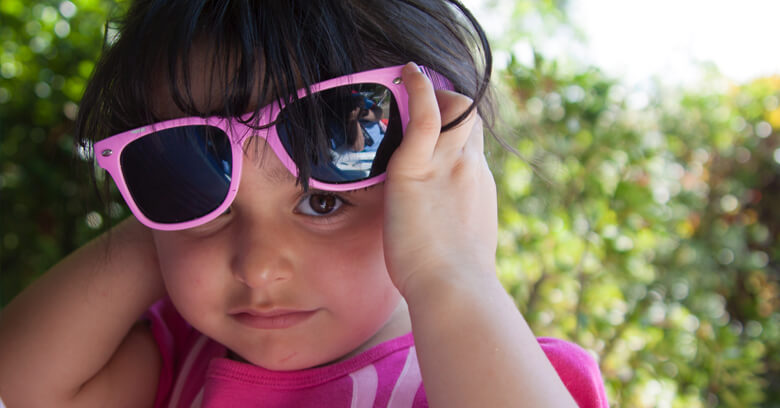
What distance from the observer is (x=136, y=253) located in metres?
1.61

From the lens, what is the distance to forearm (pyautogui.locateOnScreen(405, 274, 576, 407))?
3.24ft

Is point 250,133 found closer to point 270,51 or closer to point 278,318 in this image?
point 270,51

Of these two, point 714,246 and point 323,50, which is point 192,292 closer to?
point 323,50

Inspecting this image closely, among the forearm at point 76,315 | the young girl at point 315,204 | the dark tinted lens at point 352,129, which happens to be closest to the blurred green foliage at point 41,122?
the forearm at point 76,315

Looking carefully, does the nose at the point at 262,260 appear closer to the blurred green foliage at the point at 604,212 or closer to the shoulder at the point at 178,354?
the shoulder at the point at 178,354

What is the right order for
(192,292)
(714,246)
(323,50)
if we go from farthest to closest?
1. (714,246)
2. (192,292)
3. (323,50)

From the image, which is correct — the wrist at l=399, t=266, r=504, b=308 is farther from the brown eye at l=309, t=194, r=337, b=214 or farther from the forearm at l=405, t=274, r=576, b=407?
the brown eye at l=309, t=194, r=337, b=214

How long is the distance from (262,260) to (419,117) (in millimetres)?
393

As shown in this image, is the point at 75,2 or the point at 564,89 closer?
the point at 564,89

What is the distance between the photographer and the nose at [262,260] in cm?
118

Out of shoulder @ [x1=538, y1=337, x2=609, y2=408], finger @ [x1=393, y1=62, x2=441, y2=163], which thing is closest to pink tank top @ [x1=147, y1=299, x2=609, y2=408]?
shoulder @ [x1=538, y1=337, x2=609, y2=408]

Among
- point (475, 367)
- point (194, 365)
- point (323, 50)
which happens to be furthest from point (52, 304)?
point (475, 367)

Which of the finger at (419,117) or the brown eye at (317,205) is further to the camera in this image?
the brown eye at (317,205)

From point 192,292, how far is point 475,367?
608mm
